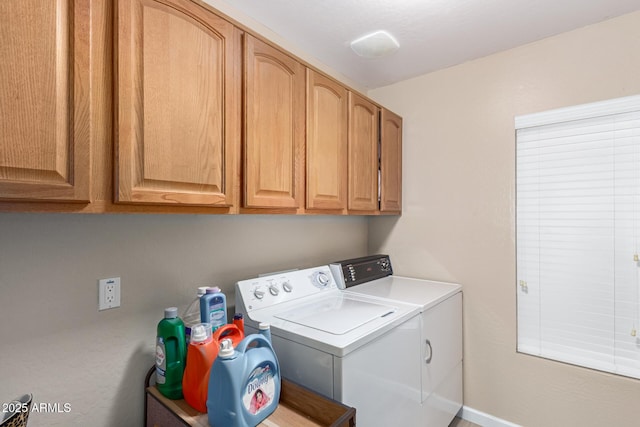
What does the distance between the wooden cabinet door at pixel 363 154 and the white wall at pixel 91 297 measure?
2.75ft

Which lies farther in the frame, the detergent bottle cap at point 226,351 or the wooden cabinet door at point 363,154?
the wooden cabinet door at point 363,154

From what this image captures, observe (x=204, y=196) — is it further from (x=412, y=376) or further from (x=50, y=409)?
(x=412, y=376)

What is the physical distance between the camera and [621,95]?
166cm

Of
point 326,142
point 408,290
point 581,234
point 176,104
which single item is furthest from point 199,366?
point 581,234

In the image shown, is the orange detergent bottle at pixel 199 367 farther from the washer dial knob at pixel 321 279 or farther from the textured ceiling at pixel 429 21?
the textured ceiling at pixel 429 21

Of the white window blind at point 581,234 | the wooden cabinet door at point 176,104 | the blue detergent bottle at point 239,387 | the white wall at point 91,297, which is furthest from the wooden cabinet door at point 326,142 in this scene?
the white window blind at point 581,234

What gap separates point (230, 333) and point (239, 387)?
314 mm

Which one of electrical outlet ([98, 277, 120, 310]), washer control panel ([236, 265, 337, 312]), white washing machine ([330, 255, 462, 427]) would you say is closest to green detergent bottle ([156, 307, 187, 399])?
electrical outlet ([98, 277, 120, 310])

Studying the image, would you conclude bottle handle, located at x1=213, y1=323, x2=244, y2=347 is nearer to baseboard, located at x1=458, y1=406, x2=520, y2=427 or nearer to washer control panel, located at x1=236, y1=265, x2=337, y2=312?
washer control panel, located at x1=236, y1=265, x2=337, y2=312

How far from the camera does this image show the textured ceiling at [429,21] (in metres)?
1.57

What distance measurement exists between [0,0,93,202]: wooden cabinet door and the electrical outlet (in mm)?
512

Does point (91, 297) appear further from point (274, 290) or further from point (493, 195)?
point (493, 195)

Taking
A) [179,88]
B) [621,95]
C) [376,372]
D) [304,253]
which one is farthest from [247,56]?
[621,95]

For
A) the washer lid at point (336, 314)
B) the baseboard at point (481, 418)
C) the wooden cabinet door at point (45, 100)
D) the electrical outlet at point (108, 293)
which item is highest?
the wooden cabinet door at point (45, 100)
